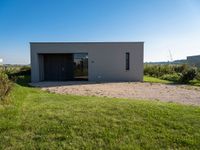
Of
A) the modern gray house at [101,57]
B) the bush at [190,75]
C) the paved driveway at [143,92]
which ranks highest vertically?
the modern gray house at [101,57]

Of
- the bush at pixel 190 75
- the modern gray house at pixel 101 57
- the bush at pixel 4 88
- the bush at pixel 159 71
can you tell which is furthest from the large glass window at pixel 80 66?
the bush at pixel 4 88

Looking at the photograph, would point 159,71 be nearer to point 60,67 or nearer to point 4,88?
point 60,67

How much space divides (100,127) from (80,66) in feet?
49.9

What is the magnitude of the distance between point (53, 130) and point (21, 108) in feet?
7.28

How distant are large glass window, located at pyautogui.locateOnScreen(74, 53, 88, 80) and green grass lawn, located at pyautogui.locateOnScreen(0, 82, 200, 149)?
Answer: 13.2m

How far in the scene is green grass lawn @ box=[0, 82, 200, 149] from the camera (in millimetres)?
4051

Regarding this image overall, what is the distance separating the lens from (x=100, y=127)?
4.78 meters

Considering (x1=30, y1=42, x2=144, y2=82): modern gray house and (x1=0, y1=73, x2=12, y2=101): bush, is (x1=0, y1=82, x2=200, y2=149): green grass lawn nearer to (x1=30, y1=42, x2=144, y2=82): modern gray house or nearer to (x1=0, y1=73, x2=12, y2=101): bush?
(x1=0, y1=73, x2=12, y2=101): bush

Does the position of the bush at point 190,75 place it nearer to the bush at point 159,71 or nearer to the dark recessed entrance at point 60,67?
the bush at point 159,71

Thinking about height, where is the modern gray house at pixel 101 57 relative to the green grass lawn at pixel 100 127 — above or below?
above

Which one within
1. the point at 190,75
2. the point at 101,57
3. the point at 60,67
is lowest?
the point at 190,75

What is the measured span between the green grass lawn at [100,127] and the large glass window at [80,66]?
1324 centimetres

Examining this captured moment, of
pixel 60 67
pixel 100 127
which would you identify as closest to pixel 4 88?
pixel 100 127

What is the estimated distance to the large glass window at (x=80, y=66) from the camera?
63.8 feet
